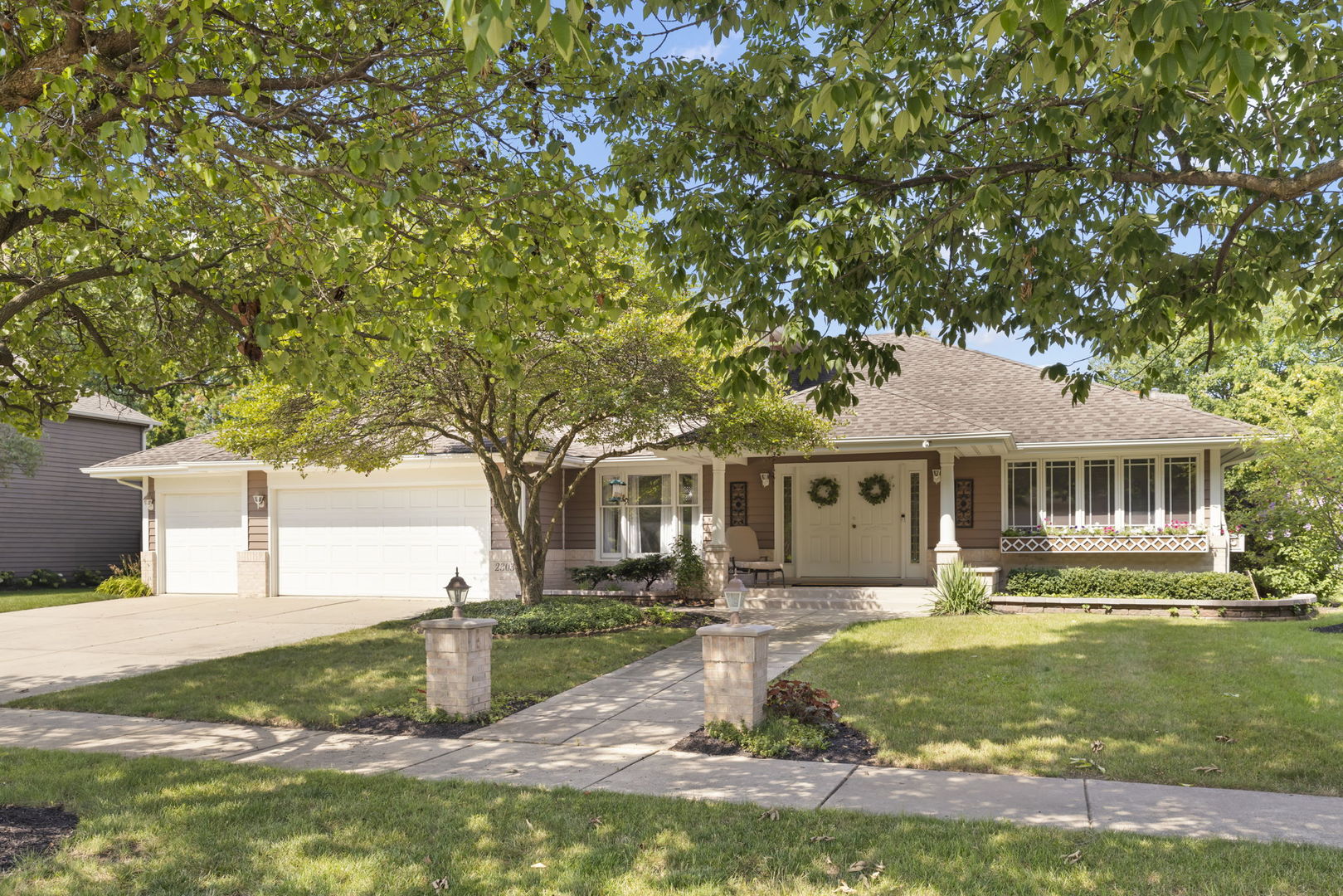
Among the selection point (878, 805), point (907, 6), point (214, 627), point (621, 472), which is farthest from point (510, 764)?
point (621, 472)

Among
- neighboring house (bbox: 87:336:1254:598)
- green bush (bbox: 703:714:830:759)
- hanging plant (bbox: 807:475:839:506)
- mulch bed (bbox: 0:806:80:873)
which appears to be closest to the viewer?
mulch bed (bbox: 0:806:80:873)

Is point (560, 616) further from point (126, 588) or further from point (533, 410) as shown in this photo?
point (126, 588)

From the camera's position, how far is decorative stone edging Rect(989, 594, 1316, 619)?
1505 cm

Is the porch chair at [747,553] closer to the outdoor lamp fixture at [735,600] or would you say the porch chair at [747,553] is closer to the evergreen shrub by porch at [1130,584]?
the evergreen shrub by porch at [1130,584]

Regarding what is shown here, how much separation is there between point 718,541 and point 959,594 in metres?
4.31

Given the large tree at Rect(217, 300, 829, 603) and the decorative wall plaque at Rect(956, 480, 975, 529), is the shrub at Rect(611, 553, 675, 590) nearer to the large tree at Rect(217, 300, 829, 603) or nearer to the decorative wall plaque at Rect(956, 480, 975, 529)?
the large tree at Rect(217, 300, 829, 603)

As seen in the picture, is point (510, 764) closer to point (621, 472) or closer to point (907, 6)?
point (907, 6)

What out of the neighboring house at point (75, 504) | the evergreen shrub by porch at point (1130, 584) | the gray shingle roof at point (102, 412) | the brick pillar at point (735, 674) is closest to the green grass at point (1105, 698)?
the brick pillar at point (735, 674)

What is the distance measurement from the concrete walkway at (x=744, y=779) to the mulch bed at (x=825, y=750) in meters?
0.15

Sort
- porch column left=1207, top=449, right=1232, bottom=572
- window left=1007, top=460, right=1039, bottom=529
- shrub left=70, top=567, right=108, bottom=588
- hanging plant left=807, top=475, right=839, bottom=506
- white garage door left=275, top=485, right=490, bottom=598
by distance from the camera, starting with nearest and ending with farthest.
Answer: porch column left=1207, top=449, right=1232, bottom=572, window left=1007, top=460, right=1039, bottom=529, white garage door left=275, top=485, right=490, bottom=598, hanging plant left=807, top=475, right=839, bottom=506, shrub left=70, top=567, right=108, bottom=588

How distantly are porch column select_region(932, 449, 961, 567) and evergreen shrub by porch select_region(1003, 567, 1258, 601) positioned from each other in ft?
4.60

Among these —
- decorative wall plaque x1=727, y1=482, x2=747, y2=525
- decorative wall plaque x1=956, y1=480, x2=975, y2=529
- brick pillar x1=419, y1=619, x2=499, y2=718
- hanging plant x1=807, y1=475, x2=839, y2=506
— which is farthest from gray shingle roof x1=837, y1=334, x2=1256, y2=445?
brick pillar x1=419, y1=619, x2=499, y2=718

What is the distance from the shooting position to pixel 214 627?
15.1 meters

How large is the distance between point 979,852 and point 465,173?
18.3 feet
